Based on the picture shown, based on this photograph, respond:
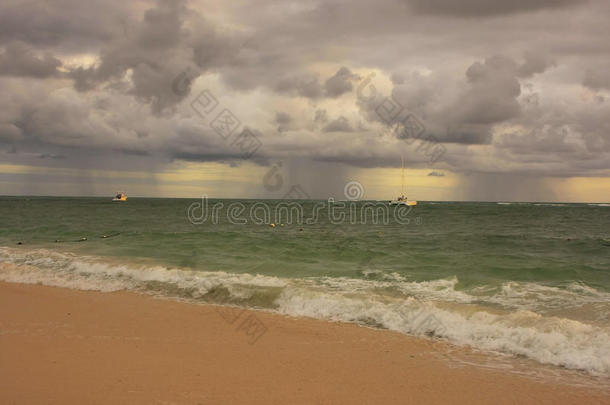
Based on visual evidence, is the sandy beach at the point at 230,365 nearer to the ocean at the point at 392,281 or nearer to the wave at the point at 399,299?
the wave at the point at 399,299

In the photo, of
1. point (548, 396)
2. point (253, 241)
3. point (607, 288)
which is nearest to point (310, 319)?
point (548, 396)

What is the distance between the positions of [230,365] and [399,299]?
5718 millimetres

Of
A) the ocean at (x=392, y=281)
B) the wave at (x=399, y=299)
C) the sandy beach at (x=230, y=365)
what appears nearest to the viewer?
the sandy beach at (x=230, y=365)

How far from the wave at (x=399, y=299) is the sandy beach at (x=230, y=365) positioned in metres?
0.97

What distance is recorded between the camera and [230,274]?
551 inches

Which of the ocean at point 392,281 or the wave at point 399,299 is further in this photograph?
the ocean at point 392,281

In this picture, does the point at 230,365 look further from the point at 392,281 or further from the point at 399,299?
the point at 392,281

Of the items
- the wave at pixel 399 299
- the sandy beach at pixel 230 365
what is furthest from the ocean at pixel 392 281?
the sandy beach at pixel 230 365

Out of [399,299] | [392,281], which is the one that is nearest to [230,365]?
[399,299]

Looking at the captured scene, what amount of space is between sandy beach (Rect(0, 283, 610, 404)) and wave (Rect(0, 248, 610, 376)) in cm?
97

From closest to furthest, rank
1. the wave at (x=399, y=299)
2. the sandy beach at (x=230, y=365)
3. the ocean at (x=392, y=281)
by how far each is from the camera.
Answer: the sandy beach at (x=230, y=365)
the wave at (x=399, y=299)
the ocean at (x=392, y=281)

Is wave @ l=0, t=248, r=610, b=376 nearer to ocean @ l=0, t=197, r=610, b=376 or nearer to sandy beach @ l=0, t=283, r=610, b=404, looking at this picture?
ocean @ l=0, t=197, r=610, b=376

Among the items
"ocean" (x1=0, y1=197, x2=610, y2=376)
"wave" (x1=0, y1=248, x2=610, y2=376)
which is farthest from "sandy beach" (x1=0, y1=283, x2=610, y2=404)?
"ocean" (x1=0, y1=197, x2=610, y2=376)

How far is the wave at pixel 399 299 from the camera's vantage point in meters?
7.65
